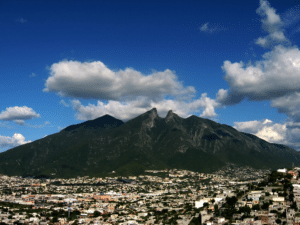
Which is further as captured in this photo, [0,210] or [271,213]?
[0,210]

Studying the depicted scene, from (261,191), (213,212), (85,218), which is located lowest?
(85,218)

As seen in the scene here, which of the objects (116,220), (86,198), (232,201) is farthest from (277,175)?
(86,198)

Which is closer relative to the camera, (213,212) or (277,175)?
(213,212)

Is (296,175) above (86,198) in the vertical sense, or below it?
above

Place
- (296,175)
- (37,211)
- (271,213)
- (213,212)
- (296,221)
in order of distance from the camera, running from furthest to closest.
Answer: (37,211)
(296,175)
(213,212)
(271,213)
(296,221)

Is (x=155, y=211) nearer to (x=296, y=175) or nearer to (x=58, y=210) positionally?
(x=58, y=210)

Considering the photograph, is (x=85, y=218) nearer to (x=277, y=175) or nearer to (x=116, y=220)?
(x=116, y=220)

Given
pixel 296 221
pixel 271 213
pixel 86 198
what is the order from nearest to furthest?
pixel 296 221 < pixel 271 213 < pixel 86 198

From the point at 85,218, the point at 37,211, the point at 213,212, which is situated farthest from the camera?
the point at 37,211

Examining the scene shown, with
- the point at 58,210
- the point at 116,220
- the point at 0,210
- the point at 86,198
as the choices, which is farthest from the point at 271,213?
the point at 86,198
